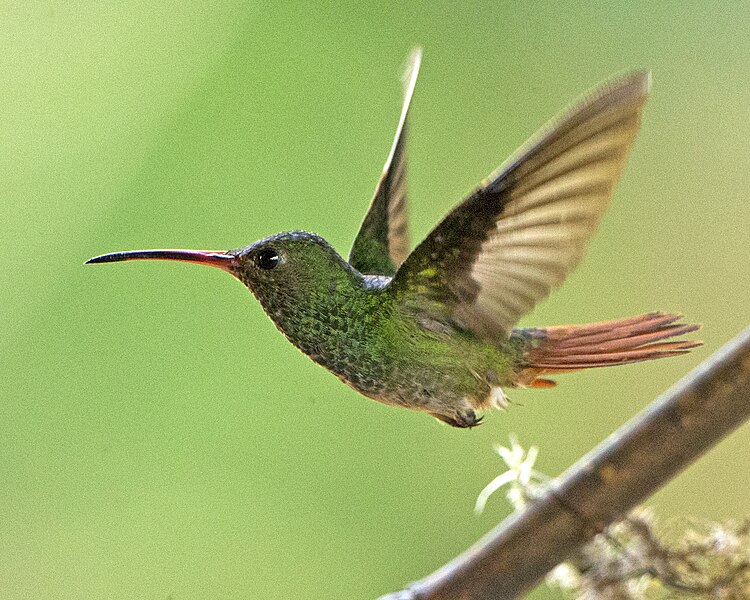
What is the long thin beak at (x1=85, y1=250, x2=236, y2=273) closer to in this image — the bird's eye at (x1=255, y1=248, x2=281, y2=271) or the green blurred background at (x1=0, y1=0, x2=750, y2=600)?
the bird's eye at (x1=255, y1=248, x2=281, y2=271)

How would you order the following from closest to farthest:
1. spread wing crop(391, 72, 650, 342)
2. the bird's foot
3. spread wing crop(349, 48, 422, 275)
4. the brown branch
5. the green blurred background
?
spread wing crop(391, 72, 650, 342) → the brown branch → the bird's foot → spread wing crop(349, 48, 422, 275) → the green blurred background

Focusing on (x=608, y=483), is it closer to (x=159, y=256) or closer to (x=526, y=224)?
(x=526, y=224)

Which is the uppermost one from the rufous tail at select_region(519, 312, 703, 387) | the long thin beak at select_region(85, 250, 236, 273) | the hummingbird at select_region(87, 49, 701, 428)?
the long thin beak at select_region(85, 250, 236, 273)

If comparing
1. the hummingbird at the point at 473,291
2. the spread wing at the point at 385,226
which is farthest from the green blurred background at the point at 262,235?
the hummingbird at the point at 473,291

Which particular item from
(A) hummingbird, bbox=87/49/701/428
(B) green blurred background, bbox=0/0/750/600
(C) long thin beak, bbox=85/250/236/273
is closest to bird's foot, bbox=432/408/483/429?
(A) hummingbird, bbox=87/49/701/428

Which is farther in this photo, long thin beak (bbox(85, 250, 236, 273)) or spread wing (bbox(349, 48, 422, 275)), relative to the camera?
spread wing (bbox(349, 48, 422, 275))

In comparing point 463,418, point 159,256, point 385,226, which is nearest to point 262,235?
point 385,226
